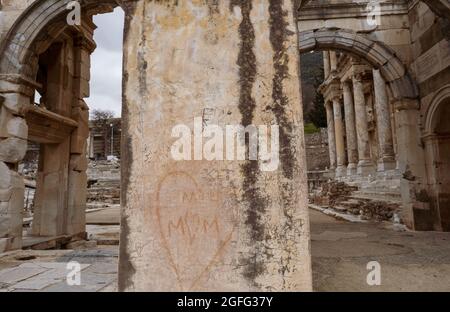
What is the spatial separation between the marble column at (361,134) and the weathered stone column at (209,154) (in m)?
15.5

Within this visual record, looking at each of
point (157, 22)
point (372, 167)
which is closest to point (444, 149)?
point (157, 22)

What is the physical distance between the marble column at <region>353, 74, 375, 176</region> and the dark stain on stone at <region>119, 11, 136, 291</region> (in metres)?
16.0

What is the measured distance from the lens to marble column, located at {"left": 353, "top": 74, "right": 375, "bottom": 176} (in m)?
16.5

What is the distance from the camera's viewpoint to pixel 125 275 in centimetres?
222

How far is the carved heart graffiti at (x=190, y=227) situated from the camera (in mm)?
2203

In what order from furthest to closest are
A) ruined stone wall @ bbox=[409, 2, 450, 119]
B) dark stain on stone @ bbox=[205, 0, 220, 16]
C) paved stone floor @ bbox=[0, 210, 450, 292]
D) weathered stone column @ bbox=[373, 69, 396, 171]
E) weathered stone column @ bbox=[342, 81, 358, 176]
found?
weathered stone column @ bbox=[342, 81, 358, 176] < weathered stone column @ bbox=[373, 69, 396, 171] < ruined stone wall @ bbox=[409, 2, 450, 119] < paved stone floor @ bbox=[0, 210, 450, 292] < dark stain on stone @ bbox=[205, 0, 220, 16]

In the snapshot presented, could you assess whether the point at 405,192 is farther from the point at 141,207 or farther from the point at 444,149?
the point at 141,207

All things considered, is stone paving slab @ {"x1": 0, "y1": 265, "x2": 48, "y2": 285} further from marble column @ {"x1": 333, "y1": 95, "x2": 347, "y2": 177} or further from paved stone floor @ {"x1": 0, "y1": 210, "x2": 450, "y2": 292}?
marble column @ {"x1": 333, "y1": 95, "x2": 347, "y2": 177}

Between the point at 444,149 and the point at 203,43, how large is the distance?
6924mm

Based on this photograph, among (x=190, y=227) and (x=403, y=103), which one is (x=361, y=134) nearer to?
(x=403, y=103)

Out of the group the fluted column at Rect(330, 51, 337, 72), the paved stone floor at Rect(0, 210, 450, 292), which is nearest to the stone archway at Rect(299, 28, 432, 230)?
the paved stone floor at Rect(0, 210, 450, 292)

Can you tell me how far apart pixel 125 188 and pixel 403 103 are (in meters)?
7.41

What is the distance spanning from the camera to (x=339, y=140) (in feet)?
66.5

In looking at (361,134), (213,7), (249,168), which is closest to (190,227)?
(249,168)
